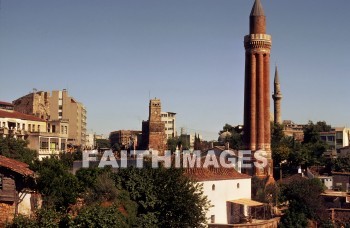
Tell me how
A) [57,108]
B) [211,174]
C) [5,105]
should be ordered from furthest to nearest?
[57,108] < [5,105] < [211,174]

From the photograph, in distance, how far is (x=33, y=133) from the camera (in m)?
44.7


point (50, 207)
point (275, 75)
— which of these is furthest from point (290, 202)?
point (275, 75)

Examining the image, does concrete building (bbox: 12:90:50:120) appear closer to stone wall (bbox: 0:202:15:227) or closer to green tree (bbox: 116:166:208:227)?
green tree (bbox: 116:166:208:227)

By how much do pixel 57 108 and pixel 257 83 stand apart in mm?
28096

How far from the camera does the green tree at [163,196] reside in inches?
941

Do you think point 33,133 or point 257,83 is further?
point 257,83

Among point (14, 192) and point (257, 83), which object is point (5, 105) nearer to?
point (257, 83)

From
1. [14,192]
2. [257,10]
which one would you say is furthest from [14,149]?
[257,10]

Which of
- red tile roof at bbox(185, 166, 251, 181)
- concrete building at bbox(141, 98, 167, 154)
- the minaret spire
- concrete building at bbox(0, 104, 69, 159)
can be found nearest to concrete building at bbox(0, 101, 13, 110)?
concrete building at bbox(0, 104, 69, 159)

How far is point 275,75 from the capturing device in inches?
3565

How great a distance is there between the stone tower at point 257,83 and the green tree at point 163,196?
Answer: 3228 cm

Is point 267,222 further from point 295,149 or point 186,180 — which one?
point 295,149

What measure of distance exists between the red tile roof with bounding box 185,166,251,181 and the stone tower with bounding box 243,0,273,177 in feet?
71.2

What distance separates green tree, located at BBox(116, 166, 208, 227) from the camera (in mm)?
23891
